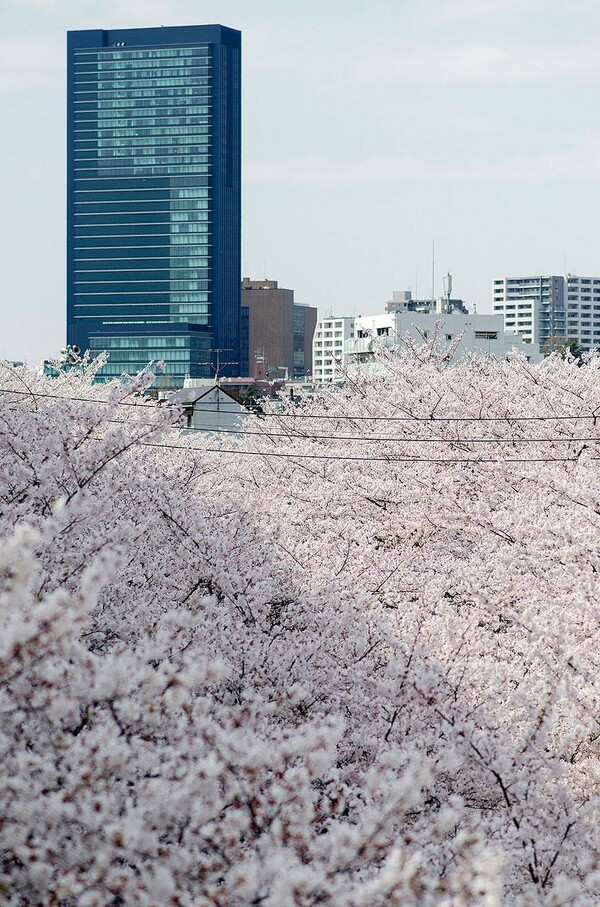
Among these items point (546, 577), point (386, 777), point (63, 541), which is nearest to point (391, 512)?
point (546, 577)

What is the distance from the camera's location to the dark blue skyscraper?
16912 centimetres

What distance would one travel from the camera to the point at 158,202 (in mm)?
173125

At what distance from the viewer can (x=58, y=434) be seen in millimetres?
11641

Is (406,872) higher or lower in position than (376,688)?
higher

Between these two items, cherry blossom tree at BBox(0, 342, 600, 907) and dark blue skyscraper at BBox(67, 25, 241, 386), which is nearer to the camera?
cherry blossom tree at BBox(0, 342, 600, 907)

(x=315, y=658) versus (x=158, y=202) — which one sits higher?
(x=158, y=202)

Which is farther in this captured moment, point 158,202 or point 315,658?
point 158,202

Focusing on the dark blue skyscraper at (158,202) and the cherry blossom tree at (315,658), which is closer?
the cherry blossom tree at (315,658)

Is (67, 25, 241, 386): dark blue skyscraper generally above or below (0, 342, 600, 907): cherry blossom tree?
above

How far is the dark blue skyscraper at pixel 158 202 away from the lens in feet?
555

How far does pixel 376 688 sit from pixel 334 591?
2.59 meters

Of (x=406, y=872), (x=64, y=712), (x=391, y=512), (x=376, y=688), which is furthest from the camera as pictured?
(x=391, y=512)

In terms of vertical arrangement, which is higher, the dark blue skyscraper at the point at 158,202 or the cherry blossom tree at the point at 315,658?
the dark blue skyscraper at the point at 158,202

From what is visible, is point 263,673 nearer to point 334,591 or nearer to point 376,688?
point 376,688
